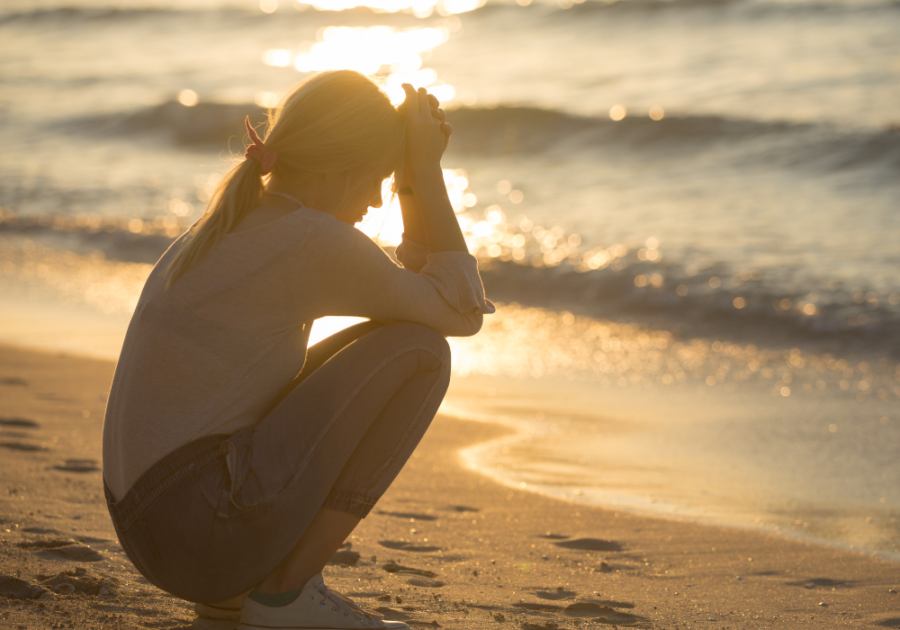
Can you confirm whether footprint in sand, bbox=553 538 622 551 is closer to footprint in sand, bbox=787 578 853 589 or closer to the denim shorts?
footprint in sand, bbox=787 578 853 589

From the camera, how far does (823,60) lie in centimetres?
1435

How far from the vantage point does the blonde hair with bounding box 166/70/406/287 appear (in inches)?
83.6

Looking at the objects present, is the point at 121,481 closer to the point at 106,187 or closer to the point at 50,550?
the point at 50,550

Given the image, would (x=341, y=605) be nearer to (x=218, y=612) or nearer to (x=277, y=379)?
(x=218, y=612)

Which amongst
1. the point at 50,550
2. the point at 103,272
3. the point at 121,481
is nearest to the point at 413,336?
the point at 121,481

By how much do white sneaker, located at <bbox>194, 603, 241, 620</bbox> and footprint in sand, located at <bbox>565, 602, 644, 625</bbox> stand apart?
90 cm

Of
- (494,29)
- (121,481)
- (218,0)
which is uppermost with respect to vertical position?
(218,0)

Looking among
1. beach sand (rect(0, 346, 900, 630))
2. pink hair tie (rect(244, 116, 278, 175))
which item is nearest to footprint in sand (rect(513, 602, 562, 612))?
beach sand (rect(0, 346, 900, 630))

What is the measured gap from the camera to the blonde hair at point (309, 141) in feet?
6.97

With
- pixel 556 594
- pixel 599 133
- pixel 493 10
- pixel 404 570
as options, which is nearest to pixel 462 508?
pixel 404 570

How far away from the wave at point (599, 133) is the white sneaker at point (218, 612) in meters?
8.72

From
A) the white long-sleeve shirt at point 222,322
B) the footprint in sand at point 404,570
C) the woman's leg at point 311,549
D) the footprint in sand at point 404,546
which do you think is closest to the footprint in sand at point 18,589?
the white long-sleeve shirt at point 222,322

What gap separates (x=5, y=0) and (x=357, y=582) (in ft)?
106

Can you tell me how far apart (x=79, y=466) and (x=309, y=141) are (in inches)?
86.7
